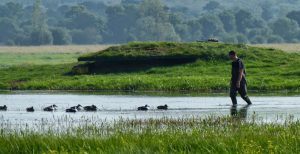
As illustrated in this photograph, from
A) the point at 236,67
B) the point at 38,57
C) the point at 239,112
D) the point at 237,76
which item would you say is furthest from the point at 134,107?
the point at 38,57

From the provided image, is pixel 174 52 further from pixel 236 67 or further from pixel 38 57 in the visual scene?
pixel 38 57

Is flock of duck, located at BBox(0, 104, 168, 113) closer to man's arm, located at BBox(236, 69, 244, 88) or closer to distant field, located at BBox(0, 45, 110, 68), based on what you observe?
man's arm, located at BBox(236, 69, 244, 88)

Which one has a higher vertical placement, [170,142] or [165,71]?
[165,71]

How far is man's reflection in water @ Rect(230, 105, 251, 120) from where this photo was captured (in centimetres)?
3200

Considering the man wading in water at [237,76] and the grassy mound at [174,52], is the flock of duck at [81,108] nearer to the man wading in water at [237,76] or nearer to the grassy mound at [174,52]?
the man wading in water at [237,76]

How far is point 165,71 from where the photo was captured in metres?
56.7

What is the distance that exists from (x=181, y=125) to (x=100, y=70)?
101ft

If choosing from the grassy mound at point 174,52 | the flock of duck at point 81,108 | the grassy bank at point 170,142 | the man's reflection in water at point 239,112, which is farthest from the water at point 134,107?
the grassy mound at point 174,52

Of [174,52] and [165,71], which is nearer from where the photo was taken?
[165,71]

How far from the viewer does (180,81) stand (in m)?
50.8

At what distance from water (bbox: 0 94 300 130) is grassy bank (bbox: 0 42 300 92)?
17.4 feet

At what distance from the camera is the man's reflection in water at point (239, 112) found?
105 ft

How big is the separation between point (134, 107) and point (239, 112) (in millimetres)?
5269

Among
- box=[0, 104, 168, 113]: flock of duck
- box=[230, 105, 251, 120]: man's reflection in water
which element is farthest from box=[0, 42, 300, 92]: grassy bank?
box=[0, 104, 168, 113]: flock of duck
